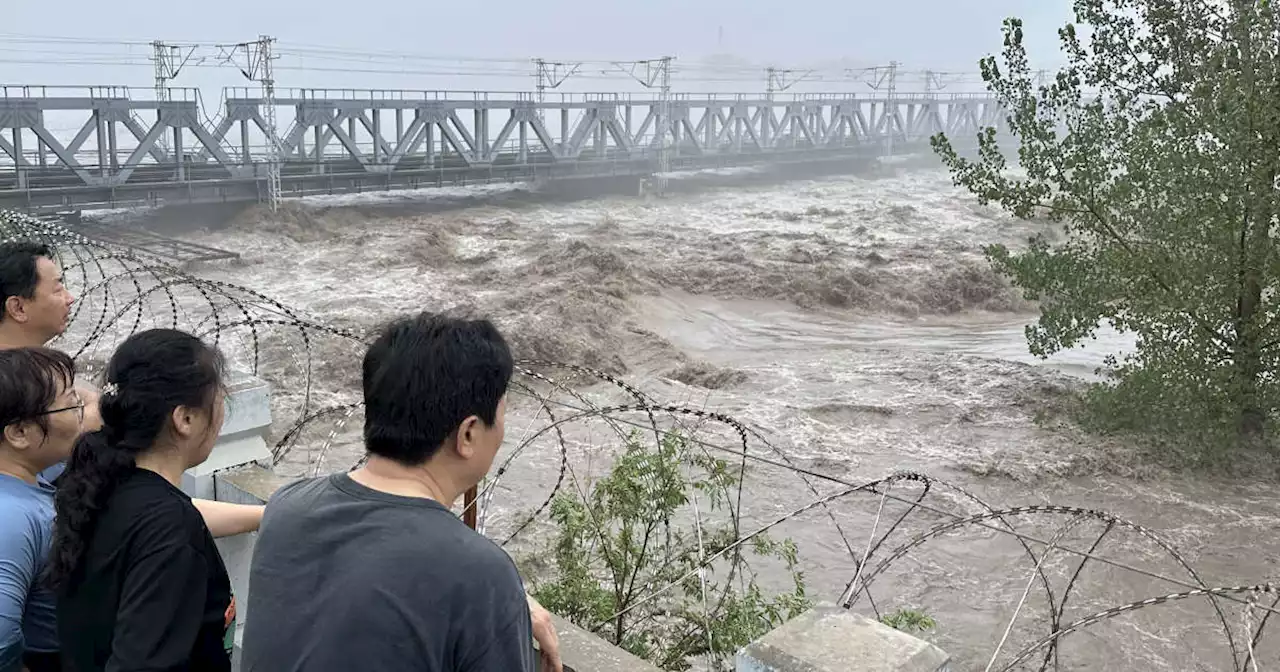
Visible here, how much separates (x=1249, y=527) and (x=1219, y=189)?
13.7 feet

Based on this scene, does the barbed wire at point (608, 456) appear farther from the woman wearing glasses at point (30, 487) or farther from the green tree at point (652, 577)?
the woman wearing glasses at point (30, 487)

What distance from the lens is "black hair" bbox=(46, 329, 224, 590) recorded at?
2693 mm

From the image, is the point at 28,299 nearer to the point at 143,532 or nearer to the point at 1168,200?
the point at 143,532

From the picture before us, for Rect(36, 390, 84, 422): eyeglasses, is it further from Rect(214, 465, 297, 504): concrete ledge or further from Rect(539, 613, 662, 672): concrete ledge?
Rect(539, 613, 662, 672): concrete ledge

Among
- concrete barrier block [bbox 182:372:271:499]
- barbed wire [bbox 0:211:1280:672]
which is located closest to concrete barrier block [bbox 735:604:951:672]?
barbed wire [bbox 0:211:1280:672]

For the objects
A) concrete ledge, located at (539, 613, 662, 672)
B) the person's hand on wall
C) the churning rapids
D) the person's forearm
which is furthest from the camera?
the churning rapids

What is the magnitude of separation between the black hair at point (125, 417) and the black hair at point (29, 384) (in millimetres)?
460

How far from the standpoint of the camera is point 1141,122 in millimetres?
13609

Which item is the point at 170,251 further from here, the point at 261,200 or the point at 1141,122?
the point at 1141,122

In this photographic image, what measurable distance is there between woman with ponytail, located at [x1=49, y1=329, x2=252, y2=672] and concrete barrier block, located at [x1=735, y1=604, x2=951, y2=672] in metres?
1.52

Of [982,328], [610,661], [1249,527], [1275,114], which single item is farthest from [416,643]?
[982,328]

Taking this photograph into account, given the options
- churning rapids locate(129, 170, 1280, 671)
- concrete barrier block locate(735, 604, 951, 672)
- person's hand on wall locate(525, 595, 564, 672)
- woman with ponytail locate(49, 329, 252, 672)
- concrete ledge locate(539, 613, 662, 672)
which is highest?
woman with ponytail locate(49, 329, 252, 672)

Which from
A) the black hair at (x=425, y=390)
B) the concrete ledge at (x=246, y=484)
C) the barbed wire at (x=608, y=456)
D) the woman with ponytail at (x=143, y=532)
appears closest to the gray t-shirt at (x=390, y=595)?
the black hair at (x=425, y=390)

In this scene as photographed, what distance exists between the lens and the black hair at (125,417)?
2693 millimetres
